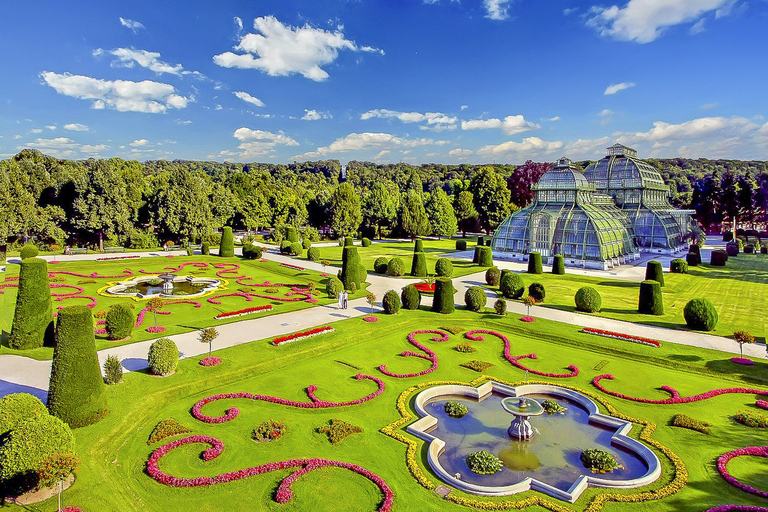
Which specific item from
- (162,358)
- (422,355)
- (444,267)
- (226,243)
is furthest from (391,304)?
(226,243)

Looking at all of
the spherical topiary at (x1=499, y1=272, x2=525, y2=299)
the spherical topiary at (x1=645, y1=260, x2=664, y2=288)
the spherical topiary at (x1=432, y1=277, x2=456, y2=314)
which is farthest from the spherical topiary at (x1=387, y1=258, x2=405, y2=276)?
the spherical topiary at (x1=645, y1=260, x2=664, y2=288)

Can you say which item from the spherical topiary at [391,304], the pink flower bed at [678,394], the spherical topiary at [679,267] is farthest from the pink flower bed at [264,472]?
the spherical topiary at [679,267]

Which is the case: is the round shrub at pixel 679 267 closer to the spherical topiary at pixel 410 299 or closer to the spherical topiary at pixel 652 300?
the spherical topiary at pixel 652 300

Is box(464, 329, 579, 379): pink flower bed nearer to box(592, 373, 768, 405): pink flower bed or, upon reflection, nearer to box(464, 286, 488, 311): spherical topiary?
box(592, 373, 768, 405): pink flower bed

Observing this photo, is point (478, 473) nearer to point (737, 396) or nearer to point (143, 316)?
point (737, 396)

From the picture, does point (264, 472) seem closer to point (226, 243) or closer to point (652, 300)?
point (652, 300)
